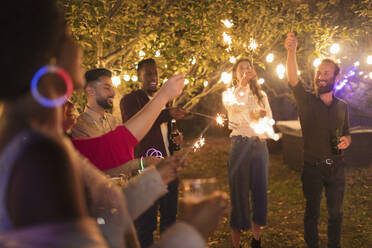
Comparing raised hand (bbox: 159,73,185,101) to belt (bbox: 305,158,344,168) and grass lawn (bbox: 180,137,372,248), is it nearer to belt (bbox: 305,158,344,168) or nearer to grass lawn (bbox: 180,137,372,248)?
belt (bbox: 305,158,344,168)

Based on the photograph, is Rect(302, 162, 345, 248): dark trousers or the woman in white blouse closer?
Rect(302, 162, 345, 248): dark trousers

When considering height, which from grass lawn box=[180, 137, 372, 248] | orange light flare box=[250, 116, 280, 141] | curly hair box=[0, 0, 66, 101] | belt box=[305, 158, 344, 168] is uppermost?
curly hair box=[0, 0, 66, 101]

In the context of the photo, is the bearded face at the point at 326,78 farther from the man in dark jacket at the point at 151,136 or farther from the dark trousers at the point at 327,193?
the man in dark jacket at the point at 151,136

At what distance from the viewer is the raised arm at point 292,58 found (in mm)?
4397

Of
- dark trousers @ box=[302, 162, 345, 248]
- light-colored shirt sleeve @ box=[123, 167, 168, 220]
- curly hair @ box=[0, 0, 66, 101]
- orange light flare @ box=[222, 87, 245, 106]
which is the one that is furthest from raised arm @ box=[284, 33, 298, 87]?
curly hair @ box=[0, 0, 66, 101]

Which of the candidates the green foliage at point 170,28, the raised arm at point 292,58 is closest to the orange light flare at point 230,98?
the green foliage at point 170,28

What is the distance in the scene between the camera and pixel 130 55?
728 centimetres

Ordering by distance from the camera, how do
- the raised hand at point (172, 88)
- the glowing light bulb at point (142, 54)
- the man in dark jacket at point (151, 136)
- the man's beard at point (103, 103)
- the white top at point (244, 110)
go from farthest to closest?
1. the glowing light bulb at point (142, 54)
2. the white top at point (244, 110)
3. the man in dark jacket at point (151, 136)
4. the man's beard at point (103, 103)
5. the raised hand at point (172, 88)

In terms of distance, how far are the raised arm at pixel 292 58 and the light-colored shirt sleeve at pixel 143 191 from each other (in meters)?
3.40


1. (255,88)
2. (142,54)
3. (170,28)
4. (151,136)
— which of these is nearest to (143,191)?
(151,136)

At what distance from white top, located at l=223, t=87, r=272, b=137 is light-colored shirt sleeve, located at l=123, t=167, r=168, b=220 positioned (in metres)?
3.38

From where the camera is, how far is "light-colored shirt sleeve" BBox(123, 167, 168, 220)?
176cm

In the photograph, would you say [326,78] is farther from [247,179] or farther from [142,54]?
[142,54]

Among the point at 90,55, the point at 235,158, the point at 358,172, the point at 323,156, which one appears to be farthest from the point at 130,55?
the point at 358,172
